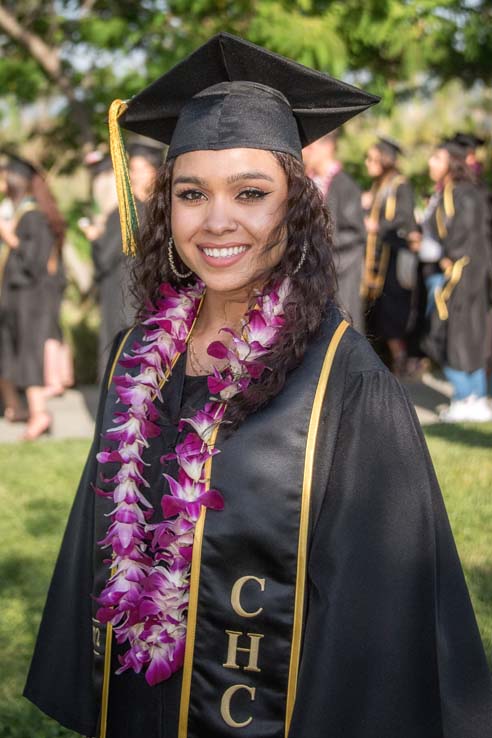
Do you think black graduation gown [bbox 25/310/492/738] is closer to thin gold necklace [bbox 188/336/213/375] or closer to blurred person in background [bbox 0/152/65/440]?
thin gold necklace [bbox 188/336/213/375]

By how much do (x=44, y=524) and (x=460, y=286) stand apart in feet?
12.9

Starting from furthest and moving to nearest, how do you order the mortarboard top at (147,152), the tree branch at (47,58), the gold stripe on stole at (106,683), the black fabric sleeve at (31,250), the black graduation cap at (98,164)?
the tree branch at (47,58) < the black graduation cap at (98,164) < the black fabric sleeve at (31,250) < the mortarboard top at (147,152) < the gold stripe on stole at (106,683)

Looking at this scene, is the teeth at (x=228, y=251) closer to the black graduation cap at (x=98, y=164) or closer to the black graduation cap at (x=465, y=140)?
the black graduation cap at (x=98, y=164)

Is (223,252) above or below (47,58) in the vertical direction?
below

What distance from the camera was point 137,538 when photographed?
6.92ft

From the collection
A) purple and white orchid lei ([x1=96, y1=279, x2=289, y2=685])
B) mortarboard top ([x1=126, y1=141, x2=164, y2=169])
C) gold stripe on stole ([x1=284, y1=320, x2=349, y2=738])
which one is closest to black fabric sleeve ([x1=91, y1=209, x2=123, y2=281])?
mortarboard top ([x1=126, y1=141, x2=164, y2=169])

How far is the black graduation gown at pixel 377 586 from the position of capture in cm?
178

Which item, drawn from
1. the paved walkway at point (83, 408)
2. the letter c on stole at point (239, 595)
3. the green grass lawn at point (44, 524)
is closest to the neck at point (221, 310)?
the letter c on stole at point (239, 595)

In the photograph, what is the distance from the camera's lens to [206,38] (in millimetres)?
8852

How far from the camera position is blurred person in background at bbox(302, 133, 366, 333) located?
6.98m

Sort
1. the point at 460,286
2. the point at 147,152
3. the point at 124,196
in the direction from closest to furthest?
the point at 124,196
the point at 147,152
the point at 460,286

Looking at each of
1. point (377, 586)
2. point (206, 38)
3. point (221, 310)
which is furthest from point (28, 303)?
point (377, 586)

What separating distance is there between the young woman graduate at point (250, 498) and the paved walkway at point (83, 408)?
5.25m

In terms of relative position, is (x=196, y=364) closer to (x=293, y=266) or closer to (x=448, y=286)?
(x=293, y=266)
